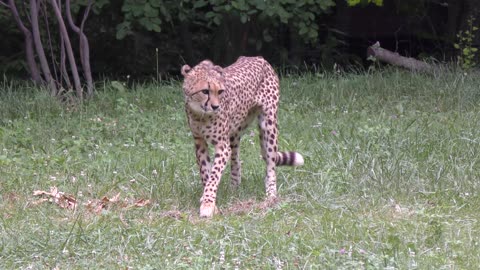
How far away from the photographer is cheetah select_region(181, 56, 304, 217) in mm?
5586

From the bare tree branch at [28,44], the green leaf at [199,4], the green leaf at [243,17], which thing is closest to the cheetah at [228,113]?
the green leaf at [243,17]

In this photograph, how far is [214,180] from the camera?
5.73 meters

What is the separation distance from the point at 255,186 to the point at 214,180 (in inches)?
23.1

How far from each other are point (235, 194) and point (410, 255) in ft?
6.08

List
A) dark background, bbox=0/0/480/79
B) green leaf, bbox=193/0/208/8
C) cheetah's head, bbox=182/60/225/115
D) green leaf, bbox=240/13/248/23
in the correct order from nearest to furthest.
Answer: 1. cheetah's head, bbox=182/60/225/115
2. green leaf, bbox=240/13/248/23
3. green leaf, bbox=193/0/208/8
4. dark background, bbox=0/0/480/79

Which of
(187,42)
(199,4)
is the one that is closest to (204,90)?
(199,4)

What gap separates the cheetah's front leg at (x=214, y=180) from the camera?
5.58 metres

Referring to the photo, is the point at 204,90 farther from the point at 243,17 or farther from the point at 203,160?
the point at 243,17

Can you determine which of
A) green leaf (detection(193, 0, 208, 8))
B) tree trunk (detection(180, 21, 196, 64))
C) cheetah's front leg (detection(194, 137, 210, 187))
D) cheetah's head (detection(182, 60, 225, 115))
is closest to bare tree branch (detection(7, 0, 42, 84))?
green leaf (detection(193, 0, 208, 8))

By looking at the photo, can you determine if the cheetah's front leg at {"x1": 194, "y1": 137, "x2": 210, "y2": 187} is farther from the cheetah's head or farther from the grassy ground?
the cheetah's head

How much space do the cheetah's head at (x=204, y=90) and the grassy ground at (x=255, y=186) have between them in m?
0.67

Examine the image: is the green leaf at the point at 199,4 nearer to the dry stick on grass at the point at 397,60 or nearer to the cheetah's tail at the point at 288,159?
the dry stick on grass at the point at 397,60

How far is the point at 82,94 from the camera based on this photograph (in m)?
9.43

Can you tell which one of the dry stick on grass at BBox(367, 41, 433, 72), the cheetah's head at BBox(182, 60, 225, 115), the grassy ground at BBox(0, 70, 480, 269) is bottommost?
the dry stick on grass at BBox(367, 41, 433, 72)
